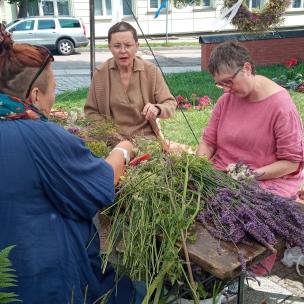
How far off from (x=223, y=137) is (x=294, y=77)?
22.2 feet

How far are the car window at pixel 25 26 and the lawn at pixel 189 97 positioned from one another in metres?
10.5

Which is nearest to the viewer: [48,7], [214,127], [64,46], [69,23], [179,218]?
[179,218]

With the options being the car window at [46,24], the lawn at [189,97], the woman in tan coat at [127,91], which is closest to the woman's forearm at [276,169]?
the woman in tan coat at [127,91]

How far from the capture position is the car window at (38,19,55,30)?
18.4 meters

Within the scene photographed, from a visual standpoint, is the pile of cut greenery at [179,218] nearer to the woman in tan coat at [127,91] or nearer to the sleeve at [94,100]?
the woman in tan coat at [127,91]

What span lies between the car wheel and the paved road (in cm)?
39

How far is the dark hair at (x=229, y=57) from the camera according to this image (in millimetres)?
2408

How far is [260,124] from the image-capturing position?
249cm

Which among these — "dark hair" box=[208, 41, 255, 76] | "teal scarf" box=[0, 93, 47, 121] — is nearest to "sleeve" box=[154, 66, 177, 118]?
"dark hair" box=[208, 41, 255, 76]

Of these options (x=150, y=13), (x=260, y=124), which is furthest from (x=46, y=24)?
(x=260, y=124)

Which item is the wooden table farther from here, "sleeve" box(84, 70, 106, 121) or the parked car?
the parked car

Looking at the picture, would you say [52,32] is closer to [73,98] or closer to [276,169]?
[73,98]

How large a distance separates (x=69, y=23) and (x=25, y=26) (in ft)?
6.55

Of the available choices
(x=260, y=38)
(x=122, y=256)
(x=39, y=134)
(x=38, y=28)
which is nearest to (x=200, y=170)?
(x=122, y=256)
